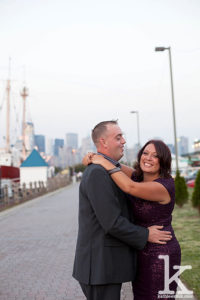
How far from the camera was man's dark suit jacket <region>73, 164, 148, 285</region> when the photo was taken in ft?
8.55

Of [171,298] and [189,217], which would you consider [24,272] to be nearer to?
[171,298]

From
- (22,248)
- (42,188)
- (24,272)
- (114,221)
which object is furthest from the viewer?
(42,188)

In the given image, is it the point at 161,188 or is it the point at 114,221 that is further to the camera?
the point at 161,188

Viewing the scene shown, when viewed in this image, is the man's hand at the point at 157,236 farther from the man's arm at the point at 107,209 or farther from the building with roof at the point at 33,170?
the building with roof at the point at 33,170

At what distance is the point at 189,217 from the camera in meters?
13.0

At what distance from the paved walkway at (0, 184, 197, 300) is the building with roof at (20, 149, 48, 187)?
67.4 feet

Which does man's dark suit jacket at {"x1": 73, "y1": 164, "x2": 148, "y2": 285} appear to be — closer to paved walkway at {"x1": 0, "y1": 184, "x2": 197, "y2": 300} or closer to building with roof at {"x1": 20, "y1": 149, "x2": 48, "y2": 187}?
paved walkway at {"x1": 0, "y1": 184, "x2": 197, "y2": 300}


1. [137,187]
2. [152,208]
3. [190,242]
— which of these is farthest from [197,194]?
[137,187]

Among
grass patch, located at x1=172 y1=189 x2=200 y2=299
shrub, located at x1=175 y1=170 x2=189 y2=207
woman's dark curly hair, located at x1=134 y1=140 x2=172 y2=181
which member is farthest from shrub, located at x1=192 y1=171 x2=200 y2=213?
woman's dark curly hair, located at x1=134 y1=140 x2=172 y2=181

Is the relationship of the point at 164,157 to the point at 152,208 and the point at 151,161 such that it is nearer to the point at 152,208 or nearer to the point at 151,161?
the point at 151,161

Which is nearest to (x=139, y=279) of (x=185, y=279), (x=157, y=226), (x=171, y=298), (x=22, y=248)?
(x=171, y=298)

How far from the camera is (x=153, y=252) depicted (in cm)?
282

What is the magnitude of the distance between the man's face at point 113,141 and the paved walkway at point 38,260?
9.74 ft

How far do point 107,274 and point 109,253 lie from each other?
0.15 m
